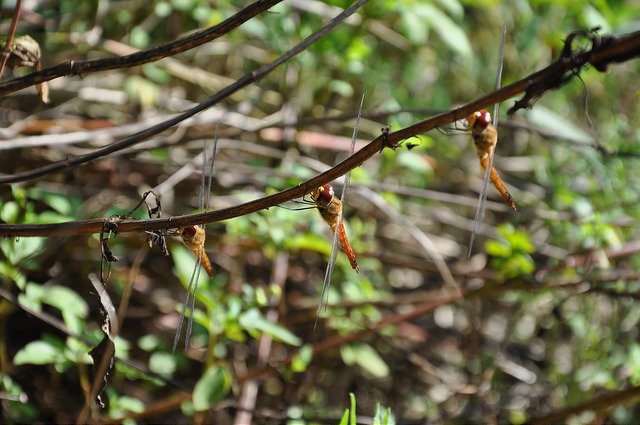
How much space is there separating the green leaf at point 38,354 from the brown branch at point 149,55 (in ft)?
1.66

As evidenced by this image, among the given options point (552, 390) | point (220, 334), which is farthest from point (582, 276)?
point (220, 334)

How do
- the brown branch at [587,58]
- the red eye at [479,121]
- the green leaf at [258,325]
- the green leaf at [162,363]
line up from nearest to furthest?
the brown branch at [587,58], the red eye at [479,121], the green leaf at [258,325], the green leaf at [162,363]

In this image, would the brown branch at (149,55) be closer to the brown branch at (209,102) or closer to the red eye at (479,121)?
the brown branch at (209,102)

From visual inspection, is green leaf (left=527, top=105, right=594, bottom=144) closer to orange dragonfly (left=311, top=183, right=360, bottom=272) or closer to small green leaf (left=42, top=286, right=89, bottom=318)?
small green leaf (left=42, top=286, right=89, bottom=318)

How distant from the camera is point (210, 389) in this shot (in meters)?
1.29

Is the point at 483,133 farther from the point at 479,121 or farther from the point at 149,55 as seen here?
the point at 149,55

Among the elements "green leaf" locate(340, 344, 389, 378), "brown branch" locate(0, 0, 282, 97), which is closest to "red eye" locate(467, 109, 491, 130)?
"brown branch" locate(0, 0, 282, 97)

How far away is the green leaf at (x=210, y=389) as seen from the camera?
1268 millimetres

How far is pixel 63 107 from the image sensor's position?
1.85 m

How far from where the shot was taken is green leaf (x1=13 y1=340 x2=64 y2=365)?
4.13 ft

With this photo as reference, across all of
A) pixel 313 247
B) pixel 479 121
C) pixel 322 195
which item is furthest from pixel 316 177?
pixel 313 247

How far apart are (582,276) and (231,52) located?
1241 millimetres

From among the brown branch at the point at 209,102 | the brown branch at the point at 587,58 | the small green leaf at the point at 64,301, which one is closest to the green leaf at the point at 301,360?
the small green leaf at the point at 64,301

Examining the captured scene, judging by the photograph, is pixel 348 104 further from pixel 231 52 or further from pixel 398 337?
pixel 398 337
